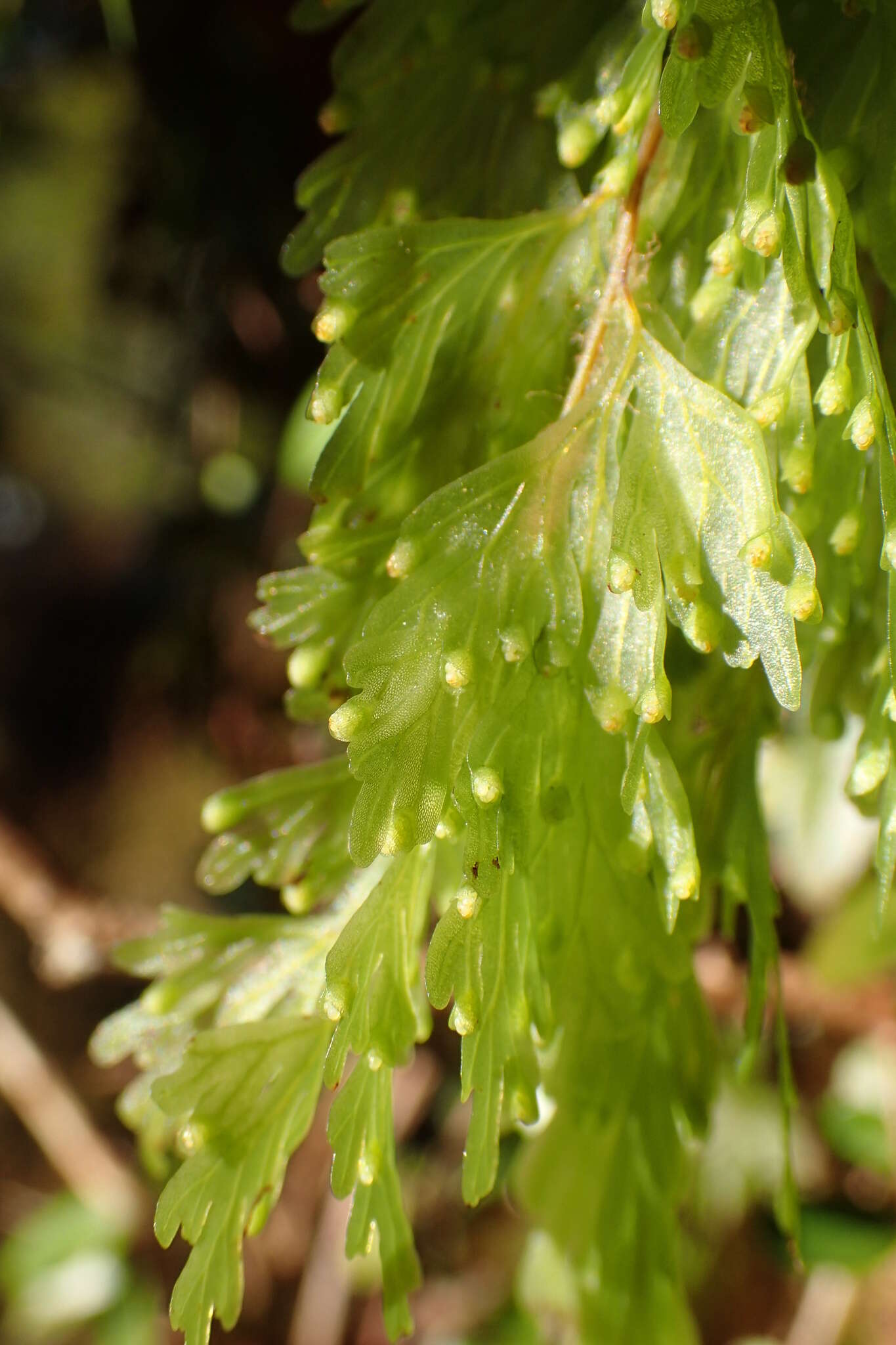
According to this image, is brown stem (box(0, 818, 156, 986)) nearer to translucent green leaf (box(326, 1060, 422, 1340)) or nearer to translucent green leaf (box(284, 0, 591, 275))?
translucent green leaf (box(326, 1060, 422, 1340))

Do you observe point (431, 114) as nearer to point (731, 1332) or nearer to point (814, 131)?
point (814, 131)

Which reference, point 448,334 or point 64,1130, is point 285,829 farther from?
point 64,1130

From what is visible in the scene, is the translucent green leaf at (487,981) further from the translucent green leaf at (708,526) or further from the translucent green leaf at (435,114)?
the translucent green leaf at (435,114)

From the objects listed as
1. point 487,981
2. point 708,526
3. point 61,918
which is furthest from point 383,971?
point 61,918

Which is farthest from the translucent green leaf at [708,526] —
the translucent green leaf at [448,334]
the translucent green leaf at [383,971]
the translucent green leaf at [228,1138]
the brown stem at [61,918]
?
the brown stem at [61,918]

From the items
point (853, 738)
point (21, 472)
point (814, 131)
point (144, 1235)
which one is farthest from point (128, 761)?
point (814, 131)

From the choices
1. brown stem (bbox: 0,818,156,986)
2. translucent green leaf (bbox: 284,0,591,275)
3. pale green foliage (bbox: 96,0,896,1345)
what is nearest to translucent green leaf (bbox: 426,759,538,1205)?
pale green foliage (bbox: 96,0,896,1345)

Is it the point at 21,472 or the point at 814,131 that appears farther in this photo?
the point at 21,472

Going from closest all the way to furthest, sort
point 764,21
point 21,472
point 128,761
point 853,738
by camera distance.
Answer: point 764,21 < point 853,738 < point 128,761 < point 21,472
